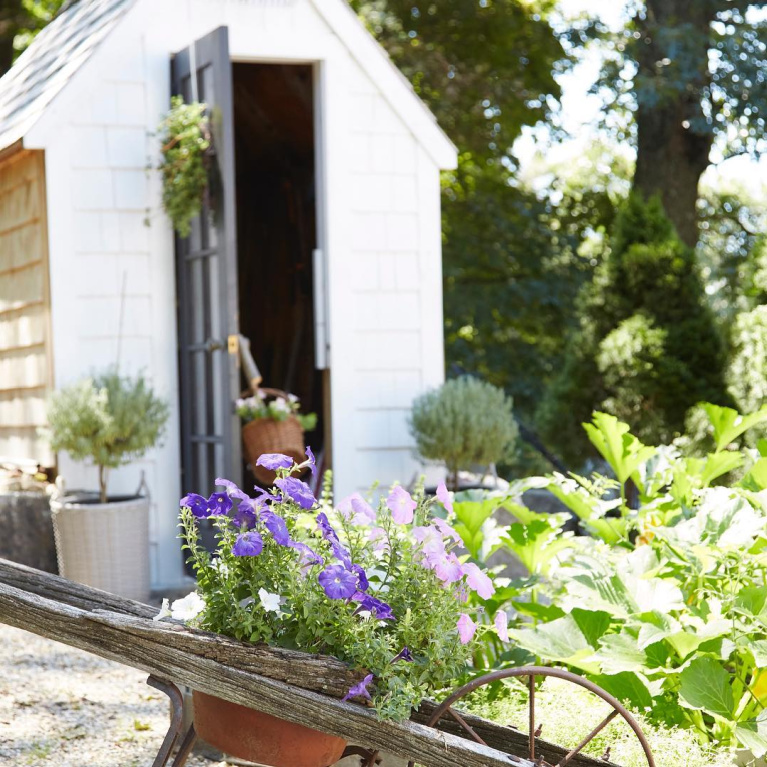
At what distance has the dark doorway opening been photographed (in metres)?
8.17

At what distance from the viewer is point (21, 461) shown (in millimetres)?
6562

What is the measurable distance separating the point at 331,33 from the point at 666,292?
374 centimetres

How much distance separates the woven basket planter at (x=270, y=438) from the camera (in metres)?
5.96

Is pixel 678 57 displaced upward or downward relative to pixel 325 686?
upward

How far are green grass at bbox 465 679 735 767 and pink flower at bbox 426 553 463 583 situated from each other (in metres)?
0.68

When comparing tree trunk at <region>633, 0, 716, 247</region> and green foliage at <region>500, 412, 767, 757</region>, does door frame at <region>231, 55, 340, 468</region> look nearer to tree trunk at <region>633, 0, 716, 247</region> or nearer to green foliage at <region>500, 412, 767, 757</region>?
green foliage at <region>500, 412, 767, 757</region>

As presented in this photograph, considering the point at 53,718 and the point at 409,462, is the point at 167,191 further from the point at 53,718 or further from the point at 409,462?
the point at 53,718

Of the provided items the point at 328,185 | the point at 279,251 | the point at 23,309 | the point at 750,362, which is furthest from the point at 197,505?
the point at 279,251

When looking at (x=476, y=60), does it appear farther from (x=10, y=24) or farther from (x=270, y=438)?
(x=270, y=438)

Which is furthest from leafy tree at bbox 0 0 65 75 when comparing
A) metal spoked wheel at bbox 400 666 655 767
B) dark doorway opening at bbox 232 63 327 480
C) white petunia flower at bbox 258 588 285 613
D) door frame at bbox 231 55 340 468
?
metal spoked wheel at bbox 400 666 655 767

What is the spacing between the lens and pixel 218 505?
89.7 inches

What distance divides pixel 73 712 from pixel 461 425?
9.08ft

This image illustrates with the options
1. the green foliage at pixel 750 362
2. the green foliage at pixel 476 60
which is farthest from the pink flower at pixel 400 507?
the green foliage at pixel 476 60

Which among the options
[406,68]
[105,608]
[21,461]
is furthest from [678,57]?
[105,608]
